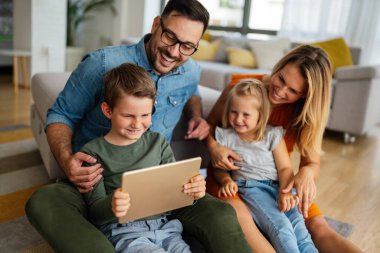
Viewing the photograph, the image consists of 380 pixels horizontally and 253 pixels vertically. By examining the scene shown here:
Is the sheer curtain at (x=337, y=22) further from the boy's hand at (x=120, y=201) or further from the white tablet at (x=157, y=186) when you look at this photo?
the boy's hand at (x=120, y=201)

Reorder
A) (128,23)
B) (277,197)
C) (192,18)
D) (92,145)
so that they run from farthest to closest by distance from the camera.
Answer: (128,23)
(277,197)
(192,18)
(92,145)

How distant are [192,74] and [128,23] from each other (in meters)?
4.08

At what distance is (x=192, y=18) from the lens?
1.33m

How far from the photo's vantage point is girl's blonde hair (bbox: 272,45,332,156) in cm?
144

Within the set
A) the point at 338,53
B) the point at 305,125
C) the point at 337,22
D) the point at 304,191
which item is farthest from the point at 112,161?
the point at 337,22

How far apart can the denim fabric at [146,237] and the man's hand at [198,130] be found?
1.43 feet

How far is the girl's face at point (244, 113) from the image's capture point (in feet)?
4.72

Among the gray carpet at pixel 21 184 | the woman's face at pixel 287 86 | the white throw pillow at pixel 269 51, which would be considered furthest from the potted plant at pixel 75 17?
the woman's face at pixel 287 86

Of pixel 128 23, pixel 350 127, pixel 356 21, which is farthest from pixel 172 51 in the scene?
pixel 128 23

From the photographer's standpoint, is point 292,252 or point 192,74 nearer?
point 292,252

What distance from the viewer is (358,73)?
3.11m

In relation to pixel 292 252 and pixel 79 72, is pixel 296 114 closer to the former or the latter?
pixel 292 252

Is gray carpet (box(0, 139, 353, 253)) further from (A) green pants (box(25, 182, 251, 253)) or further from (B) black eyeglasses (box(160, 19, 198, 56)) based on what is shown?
(B) black eyeglasses (box(160, 19, 198, 56))

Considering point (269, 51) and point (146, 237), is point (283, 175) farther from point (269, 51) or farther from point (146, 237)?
point (269, 51)
